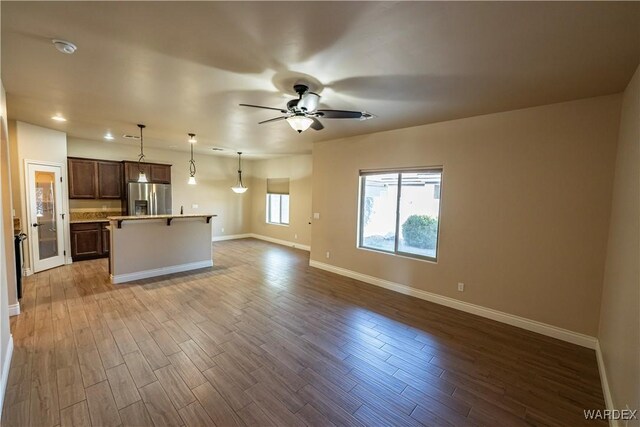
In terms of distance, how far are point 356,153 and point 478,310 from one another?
3.29 meters

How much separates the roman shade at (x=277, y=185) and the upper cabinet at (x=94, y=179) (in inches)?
161

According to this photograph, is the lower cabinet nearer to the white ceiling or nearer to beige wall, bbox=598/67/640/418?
the white ceiling

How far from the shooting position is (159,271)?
5.13m

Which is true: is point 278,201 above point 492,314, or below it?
above

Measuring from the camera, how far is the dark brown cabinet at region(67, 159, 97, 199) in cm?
585

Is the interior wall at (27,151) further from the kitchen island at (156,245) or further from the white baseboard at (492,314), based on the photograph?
the white baseboard at (492,314)

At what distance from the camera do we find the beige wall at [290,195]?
307 inches

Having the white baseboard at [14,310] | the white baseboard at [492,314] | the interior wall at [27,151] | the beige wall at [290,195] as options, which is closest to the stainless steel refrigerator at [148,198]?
the interior wall at [27,151]

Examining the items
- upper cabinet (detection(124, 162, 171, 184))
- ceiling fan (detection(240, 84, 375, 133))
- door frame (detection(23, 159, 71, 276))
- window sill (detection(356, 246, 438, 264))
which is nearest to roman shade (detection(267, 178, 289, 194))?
upper cabinet (detection(124, 162, 171, 184))

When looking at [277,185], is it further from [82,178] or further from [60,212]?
[60,212]

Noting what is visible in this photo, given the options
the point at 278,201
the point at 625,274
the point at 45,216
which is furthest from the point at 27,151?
the point at 625,274

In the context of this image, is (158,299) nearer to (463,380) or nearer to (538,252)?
(463,380)

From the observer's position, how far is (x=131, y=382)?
226 centimetres

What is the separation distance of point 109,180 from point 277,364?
6550mm
